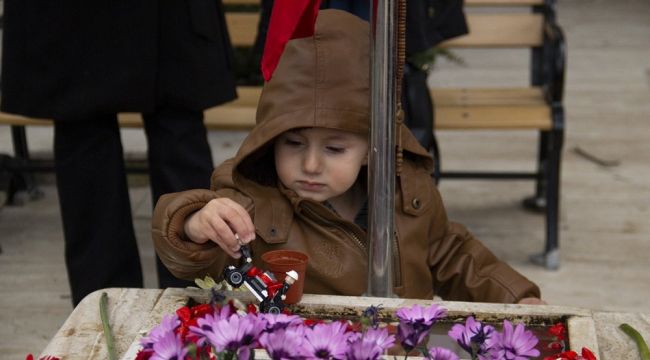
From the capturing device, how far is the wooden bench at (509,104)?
4156 mm

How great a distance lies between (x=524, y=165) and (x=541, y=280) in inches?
57.6

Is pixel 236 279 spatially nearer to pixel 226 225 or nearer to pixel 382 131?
pixel 226 225

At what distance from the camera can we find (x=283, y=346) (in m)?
1.09

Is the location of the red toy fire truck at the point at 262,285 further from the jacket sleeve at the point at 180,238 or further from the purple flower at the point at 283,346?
the purple flower at the point at 283,346

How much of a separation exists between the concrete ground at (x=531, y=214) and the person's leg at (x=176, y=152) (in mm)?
649

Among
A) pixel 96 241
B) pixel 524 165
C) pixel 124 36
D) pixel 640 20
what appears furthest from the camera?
pixel 640 20

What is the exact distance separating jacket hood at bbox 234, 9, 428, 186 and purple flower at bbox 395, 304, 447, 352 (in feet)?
2.49

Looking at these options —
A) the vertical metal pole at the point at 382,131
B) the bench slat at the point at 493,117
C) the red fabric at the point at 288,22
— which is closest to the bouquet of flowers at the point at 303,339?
the vertical metal pole at the point at 382,131

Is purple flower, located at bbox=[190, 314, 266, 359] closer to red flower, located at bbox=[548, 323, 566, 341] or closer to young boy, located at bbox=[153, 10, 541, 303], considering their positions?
red flower, located at bbox=[548, 323, 566, 341]

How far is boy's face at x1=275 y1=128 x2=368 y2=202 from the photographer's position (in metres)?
2.08

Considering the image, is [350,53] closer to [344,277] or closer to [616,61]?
[344,277]

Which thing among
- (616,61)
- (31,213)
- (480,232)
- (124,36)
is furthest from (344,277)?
(616,61)

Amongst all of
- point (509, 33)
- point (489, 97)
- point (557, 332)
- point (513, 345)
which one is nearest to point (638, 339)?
point (557, 332)

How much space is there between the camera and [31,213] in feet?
16.0
